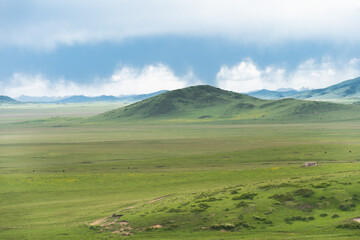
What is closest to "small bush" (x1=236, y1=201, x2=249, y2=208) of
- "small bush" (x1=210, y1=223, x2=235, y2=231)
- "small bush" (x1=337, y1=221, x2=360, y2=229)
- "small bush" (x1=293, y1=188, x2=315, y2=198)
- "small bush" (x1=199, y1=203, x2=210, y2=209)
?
"small bush" (x1=199, y1=203, x2=210, y2=209)

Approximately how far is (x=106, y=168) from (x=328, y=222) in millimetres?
72940

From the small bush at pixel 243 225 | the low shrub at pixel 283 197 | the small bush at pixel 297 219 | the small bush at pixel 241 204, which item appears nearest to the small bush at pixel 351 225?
the small bush at pixel 297 219

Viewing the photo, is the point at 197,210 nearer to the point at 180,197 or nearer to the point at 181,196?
the point at 180,197

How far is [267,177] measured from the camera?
81250 millimetres

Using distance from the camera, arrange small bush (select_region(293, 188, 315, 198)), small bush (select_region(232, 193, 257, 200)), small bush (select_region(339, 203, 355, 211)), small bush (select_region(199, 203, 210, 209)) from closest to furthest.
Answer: small bush (select_region(339, 203, 355, 211))
small bush (select_region(293, 188, 315, 198))
small bush (select_region(199, 203, 210, 209))
small bush (select_region(232, 193, 257, 200))

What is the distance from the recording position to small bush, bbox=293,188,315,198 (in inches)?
1895

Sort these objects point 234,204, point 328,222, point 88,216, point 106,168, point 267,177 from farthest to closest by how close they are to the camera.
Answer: point 106,168 → point 267,177 → point 88,216 → point 234,204 → point 328,222

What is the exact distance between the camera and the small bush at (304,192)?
4813 centimetres

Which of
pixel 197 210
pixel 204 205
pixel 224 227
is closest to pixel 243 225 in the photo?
pixel 224 227

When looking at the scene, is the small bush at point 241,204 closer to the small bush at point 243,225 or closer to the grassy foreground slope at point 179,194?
the grassy foreground slope at point 179,194

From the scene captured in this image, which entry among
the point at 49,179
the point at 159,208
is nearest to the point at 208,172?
the point at 49,179

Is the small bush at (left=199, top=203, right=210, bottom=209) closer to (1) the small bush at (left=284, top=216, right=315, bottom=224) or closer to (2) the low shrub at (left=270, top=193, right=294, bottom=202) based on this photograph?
(2) the low shrub at (left=270, top=193, right=294, bottom=202)

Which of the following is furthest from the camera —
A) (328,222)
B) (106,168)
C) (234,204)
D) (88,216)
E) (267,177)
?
(106,168)

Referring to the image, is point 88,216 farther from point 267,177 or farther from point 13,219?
point 267,177
